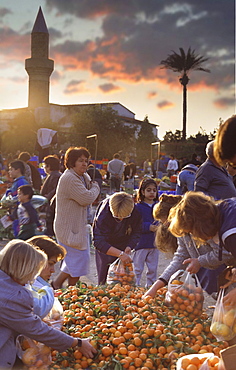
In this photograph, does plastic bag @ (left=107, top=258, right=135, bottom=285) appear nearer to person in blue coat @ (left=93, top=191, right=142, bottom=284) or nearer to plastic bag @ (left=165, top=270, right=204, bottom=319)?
person in blue coat @ (left=93, top=191, right=142, bottom=284)

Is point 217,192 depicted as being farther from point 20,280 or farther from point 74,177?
point 20,280

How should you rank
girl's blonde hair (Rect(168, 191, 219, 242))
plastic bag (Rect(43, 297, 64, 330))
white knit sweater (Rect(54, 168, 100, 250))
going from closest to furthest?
girl's blonde hair (Rect(168, 191, 219, 242))
plastic bag (Rect(43, 297, 64, 330))
white knit sweater (Rect(54, 168, 100, 250))

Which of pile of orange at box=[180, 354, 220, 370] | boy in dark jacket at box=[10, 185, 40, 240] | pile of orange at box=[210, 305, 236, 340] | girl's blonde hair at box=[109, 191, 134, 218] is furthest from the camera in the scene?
boy in dark jacket at box=[10, 185, 40, 240]

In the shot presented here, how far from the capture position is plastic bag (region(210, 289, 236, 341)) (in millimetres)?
2660

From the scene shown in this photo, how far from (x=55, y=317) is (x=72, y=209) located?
2.01m

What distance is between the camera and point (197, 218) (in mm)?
2588

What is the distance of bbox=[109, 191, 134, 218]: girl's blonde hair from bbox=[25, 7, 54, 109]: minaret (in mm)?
43888

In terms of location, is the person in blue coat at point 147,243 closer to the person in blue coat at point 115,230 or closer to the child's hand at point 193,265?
the person in blue coat at point 115,230

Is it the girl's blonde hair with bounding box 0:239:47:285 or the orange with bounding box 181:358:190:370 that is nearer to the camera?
the orange with bounding box 181:358:190:370

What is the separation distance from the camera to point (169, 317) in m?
3.14

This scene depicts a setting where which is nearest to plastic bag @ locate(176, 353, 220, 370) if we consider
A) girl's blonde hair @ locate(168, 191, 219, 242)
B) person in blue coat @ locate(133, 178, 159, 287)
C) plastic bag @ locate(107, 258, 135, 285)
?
girl's blonde hair @ locate(168, 191, 219, 242)

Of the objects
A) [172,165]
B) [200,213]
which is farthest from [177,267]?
[172,165]

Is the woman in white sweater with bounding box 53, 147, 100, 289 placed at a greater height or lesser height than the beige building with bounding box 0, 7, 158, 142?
lesser

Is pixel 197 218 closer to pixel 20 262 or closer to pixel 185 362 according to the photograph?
pixel 185 362
